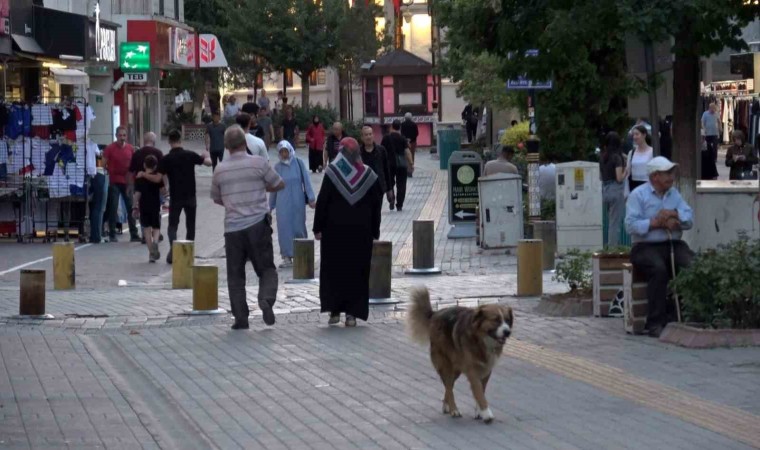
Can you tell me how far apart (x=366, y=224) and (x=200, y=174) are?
84.8 feet

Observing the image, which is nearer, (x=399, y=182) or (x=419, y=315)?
(x=419, y=315)

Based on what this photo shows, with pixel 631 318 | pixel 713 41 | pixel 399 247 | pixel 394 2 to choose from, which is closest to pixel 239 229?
pixel 631 318

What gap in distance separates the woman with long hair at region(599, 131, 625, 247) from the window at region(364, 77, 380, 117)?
3948 centimetres

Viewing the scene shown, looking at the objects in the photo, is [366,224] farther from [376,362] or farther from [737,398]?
[737,398]

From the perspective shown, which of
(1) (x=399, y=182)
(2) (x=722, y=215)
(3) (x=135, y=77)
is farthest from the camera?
(3) (x=135, y=77)

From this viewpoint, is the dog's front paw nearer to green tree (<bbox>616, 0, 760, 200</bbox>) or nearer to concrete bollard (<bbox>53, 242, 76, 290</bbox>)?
green tree (<bbox>616, 0, 760, 200</bbox>)

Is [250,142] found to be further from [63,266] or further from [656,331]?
[656,331]

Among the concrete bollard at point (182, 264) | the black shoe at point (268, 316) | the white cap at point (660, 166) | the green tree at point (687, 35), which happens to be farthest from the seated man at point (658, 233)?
the concrete bollard at point (182, 264)

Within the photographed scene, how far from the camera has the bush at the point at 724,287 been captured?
10883 mm

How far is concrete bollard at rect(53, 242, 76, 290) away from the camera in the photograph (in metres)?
16.6

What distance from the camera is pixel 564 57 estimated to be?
13.8m

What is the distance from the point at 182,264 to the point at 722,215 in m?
6.38

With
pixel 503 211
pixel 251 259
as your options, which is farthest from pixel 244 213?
pixel 503 211

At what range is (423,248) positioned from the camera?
17.5 m
